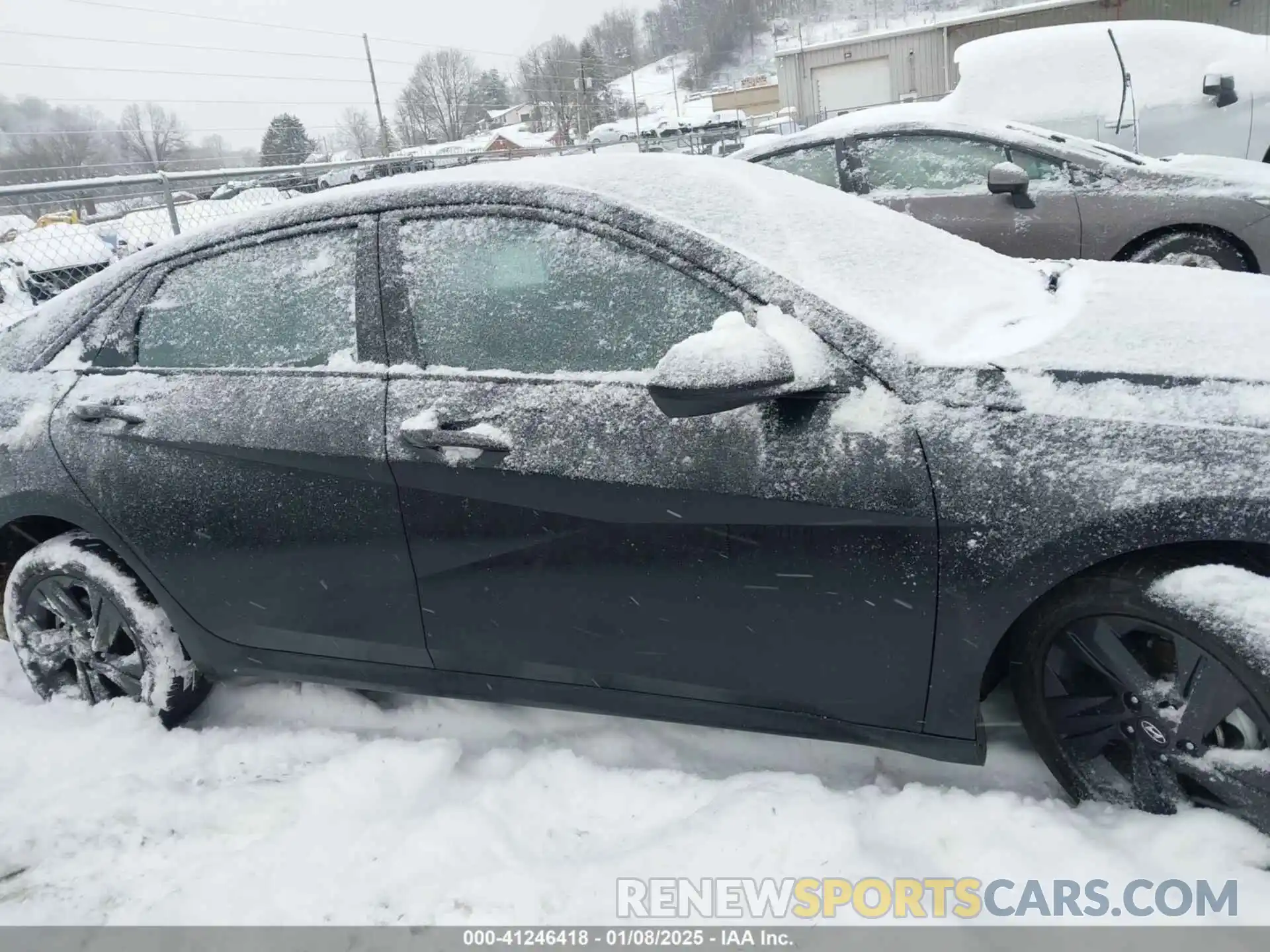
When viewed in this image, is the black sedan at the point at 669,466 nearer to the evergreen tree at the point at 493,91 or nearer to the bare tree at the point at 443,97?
the bare tree at the point at 443,97

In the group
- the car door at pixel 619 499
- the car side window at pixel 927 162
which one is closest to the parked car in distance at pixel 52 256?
the car side window at pixel 927 162

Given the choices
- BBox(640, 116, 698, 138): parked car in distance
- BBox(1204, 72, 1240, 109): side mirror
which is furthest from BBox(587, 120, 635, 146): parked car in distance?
BBox(1204, 72, 1240, 109): side mirror

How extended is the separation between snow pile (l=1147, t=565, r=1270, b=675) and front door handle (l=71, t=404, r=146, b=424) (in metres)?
2.66

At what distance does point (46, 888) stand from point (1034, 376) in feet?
8.69

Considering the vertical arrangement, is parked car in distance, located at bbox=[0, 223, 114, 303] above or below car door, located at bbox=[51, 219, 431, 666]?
above

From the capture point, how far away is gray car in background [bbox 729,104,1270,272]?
5.04 metres

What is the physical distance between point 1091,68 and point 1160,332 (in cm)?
864

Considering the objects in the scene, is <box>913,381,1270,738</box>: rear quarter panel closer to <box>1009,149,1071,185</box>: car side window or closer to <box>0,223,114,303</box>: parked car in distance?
<box>1009,149,1071,185</box>: car side window

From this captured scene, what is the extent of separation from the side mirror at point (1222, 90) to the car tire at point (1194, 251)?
4.78 meters

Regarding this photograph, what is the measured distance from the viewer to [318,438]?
2305 millimetres

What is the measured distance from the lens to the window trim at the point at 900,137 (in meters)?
5.41

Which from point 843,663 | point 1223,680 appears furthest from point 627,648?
point 1223,680

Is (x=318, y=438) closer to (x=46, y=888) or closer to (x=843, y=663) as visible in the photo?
(x=46, y=888)

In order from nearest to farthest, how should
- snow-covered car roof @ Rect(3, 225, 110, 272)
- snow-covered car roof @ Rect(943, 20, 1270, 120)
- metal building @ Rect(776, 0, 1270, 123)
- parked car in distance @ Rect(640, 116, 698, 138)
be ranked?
snow-covered car roof @ Rect(3, 225, 110, 272), snow-covered car roof @ Rect(943, 20, 1270, 120), metal building @ Rect(776, 0, 1270, 123), parked car in distance @ Rect(640, 116, 698, 138)
